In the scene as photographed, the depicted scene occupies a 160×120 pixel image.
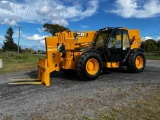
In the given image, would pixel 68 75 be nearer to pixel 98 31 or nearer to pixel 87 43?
pixel 87 43

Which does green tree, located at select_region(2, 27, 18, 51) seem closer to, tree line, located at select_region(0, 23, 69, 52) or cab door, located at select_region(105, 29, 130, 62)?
tree line, located at select_region(0, 23, 69, 52)

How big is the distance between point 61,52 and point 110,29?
257 centimetres

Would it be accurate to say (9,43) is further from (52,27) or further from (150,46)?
(150,46)

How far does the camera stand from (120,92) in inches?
300

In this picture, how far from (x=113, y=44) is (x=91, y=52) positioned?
1639 mm

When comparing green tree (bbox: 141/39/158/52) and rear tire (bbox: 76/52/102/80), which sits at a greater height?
green tree (bbox: 141/39/158/52)

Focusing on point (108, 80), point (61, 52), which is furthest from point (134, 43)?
point (61, 52)

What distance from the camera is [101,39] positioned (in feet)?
36.7

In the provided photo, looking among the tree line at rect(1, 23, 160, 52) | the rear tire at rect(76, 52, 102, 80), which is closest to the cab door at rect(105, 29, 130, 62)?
the rear tire at rect(76, 52, 102, 80)

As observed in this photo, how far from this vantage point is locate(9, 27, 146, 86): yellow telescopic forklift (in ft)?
31.4

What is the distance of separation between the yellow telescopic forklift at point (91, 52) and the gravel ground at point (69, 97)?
0.56 m

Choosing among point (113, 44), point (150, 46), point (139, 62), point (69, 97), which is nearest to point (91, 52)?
point (113, 44)

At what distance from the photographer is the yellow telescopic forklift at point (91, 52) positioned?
9586mm

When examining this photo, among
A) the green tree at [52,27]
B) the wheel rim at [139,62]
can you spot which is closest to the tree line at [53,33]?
the green tree at [52,27]
